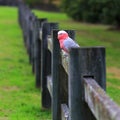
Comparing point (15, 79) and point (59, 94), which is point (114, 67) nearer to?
point (15, 79)

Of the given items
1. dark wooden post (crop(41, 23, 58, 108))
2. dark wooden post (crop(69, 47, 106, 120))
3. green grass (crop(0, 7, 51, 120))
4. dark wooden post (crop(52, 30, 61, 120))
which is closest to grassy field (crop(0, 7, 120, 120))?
green grass (crop(0, 7, 51, 120))

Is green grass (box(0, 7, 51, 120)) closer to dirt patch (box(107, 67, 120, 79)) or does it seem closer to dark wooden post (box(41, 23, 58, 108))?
dark wooden post (box(41, 23, 58, 108))

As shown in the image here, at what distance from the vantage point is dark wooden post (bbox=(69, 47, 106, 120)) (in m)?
4.40

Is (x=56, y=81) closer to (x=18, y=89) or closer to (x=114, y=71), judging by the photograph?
(x=18, y=89)

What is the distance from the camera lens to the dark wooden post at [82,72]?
440cm

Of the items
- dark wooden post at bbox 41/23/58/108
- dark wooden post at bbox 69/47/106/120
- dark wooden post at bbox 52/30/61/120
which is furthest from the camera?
dark wooden post at bbox 41/23/58/108

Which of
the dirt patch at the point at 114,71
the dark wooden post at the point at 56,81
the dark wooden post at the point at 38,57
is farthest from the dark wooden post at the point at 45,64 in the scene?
the dirt patch at the point at 114,71

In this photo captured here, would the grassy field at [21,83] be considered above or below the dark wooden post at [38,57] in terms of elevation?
below

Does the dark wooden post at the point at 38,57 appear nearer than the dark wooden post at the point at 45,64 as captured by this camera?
No

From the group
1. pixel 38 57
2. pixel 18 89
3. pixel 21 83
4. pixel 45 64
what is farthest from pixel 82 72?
pixel 21 83

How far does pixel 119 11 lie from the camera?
2598cm

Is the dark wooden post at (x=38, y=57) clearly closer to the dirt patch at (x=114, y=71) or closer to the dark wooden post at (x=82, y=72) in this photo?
the dirt patch at (x=114, y=71)

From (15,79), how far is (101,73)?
22.4ft

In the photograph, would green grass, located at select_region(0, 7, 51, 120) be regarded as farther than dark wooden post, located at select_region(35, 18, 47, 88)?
No
